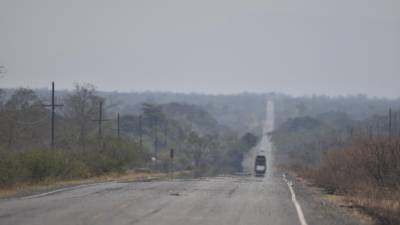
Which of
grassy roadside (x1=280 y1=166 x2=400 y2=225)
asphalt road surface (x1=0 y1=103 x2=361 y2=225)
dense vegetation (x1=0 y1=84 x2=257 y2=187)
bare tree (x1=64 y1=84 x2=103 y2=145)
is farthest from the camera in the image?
bare tree (x1=64 y1=84 x2=103 y2=145)

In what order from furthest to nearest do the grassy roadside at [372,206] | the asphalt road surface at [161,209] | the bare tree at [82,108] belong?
the bare tree at [82,108]
the grassy roadside at [372,206]
the asphalt road surface at [161,209]

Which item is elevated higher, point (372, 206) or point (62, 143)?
point (372, 206)

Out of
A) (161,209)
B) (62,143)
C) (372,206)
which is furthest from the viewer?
(62,143)

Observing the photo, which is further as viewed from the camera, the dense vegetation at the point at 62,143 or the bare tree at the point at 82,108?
the bare tree at the point at 82,108

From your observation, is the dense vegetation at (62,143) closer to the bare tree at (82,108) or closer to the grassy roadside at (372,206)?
the bare tree at (82,108)

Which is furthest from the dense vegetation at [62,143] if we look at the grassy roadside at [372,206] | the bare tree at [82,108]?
the grassy roadside at [372,206]

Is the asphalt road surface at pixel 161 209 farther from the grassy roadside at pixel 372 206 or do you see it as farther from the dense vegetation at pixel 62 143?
the dense vegetation at pixel 62 143

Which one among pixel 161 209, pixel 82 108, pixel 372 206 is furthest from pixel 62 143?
pixel 372 206

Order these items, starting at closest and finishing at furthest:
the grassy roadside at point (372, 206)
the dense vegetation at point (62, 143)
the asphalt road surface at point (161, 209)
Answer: the asphalt road surface at point (161, 209)
the grassy roadside at point (372, 206)
the dense vegetation at point (62, 143)

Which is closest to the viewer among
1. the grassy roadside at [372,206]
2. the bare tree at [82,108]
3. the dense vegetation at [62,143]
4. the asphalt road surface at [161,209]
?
the asphalt road surface at [161,209]

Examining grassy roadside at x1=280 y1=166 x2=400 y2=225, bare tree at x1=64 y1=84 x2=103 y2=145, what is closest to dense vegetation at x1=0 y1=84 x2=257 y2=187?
bare tree at x1=64 y1=84 x2=103 y2=145

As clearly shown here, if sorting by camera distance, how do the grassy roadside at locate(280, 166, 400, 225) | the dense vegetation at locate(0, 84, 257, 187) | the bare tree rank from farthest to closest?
the bare tree → the dense vegetation at locate(0, 84, 257, 187) → the grassy roadside at locate(280, 166, 400, 225)

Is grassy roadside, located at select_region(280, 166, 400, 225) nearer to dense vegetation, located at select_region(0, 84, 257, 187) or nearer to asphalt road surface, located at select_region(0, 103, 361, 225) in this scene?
asphalt road surface, located at select_region(0, 103, 361, 225)

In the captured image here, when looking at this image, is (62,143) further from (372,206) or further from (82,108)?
(372,206)
